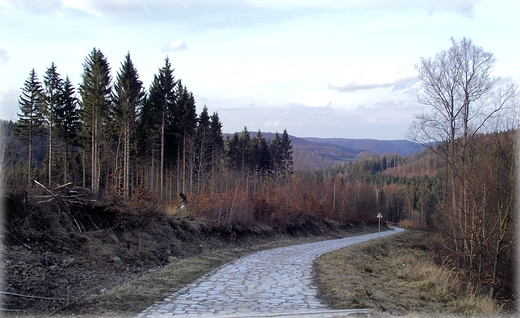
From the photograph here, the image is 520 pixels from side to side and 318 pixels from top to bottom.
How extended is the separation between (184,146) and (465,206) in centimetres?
2632

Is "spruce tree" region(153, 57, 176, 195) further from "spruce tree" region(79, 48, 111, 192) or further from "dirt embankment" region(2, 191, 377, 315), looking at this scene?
"dirt embankment" region(2, 191, 377, 315)

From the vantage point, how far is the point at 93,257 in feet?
37.2

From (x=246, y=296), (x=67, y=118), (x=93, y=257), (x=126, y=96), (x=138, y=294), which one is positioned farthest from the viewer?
(x=67, y=118)

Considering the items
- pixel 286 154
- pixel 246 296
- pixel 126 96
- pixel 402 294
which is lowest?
pixel 402 294

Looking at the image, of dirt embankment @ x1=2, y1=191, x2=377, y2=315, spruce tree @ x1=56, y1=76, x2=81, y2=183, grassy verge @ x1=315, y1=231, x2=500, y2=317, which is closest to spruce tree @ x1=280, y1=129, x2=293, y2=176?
spruce tree @ x1=56, y1=76, x2=81, y2=183

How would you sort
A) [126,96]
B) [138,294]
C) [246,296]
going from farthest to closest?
[126,96] → [246,296] → [138,294]

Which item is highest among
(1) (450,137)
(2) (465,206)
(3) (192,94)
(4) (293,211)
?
(3) (192,94)

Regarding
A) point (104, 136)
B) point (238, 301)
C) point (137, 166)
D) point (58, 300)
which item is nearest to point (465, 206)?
point (238, 301)

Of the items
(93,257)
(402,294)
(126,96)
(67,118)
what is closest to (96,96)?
(126,96)

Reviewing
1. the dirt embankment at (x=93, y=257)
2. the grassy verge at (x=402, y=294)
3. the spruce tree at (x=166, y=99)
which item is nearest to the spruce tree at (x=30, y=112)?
the spruce tree at (x=166, y=99)

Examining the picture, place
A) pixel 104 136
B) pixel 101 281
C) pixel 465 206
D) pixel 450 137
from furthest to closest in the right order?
1. pixel 104 136
2. pixel 450 137
3. pixel 465 206
4. pixel 101 281

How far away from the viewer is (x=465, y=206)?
14.3 metres

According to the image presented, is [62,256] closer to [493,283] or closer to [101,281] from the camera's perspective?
[101,281]

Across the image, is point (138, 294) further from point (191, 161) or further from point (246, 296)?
point (191, 161)
